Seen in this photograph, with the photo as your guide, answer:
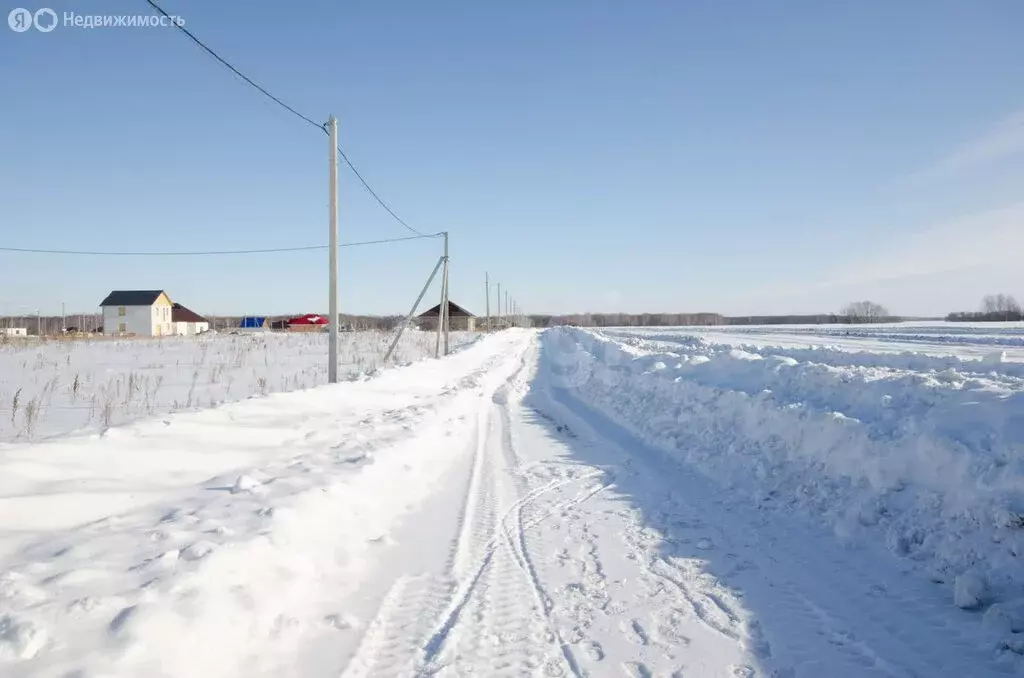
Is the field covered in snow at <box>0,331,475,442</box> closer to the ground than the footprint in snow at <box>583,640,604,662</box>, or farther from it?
farther from it

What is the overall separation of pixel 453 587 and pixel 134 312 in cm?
7973

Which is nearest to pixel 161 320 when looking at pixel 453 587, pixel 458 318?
pixel 458 318

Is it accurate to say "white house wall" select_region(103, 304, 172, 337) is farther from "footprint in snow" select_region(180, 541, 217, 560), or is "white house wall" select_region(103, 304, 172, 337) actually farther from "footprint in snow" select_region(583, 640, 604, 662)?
"footprint in snow" select_region(583, 640, 604, 662)

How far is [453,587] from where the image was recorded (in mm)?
4312

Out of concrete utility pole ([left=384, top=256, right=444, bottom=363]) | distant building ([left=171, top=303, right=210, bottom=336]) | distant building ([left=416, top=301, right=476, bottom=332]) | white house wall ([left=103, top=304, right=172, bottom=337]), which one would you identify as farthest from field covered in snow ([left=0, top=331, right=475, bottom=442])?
distant building ([left=416, top=301, right=476, bottom=332])

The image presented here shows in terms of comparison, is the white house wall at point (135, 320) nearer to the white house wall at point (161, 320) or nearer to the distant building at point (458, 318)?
the white house wall at point (161, 320)

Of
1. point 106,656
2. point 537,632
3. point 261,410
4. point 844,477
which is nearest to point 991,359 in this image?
point 844,477

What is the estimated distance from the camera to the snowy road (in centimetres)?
323

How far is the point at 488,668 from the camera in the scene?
3250 millimetres

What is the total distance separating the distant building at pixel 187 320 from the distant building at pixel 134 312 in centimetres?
1067

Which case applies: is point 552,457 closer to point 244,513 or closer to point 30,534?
point 244,513

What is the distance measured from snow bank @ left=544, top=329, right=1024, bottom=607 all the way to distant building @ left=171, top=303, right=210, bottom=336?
287ft

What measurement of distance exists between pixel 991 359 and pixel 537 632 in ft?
45.9

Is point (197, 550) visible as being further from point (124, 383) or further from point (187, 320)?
point (187, 320)
